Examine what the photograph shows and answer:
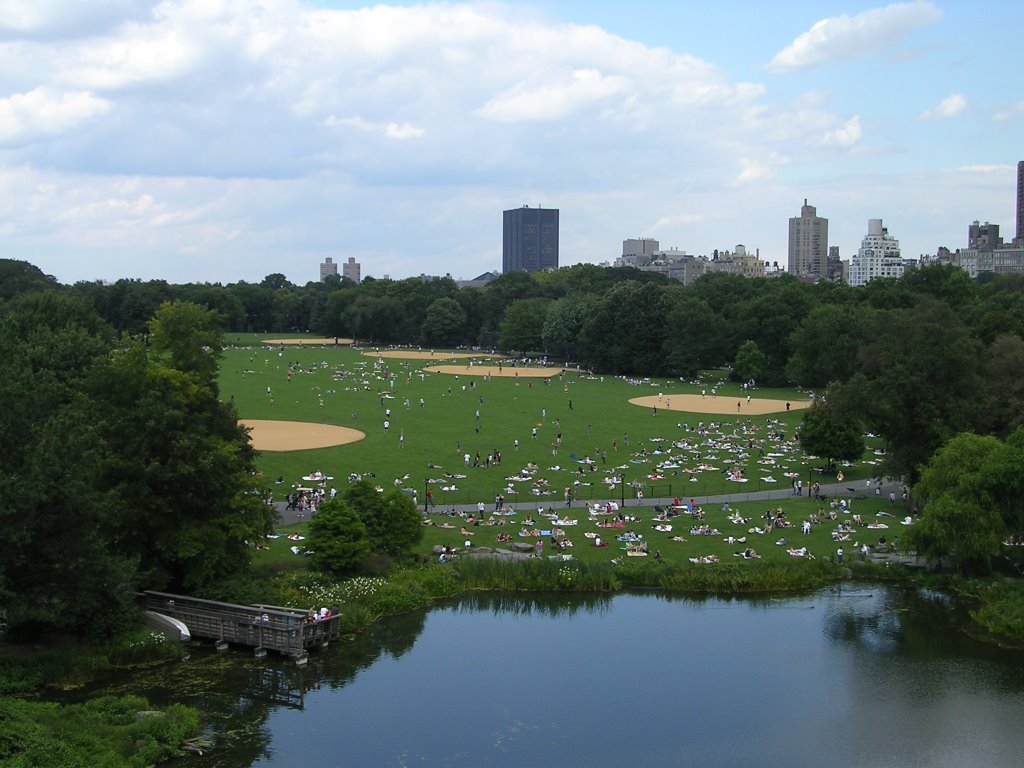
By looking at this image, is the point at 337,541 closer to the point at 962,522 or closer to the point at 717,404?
the point at 962,522

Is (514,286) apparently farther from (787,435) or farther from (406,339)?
(787,435)

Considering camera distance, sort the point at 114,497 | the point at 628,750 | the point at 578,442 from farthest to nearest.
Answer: the point at 578,442 → the point at 114,497 → the point at 628,750

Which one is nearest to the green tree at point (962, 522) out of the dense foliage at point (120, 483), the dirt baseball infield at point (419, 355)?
the dense foliage at point (120, 483)

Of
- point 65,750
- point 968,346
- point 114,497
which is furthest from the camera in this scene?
point 968,346

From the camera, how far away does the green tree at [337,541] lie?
3622 cm

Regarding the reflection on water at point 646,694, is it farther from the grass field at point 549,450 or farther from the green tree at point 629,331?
the green tree at point 629,331

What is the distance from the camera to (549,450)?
6256 cm

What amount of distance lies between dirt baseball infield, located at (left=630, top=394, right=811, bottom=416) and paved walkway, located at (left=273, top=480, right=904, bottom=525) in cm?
2711

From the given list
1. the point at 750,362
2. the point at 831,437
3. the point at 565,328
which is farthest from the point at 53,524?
the point at 565,328

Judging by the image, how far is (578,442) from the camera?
65.6 meters

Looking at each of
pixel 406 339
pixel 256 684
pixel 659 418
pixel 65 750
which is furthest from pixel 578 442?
pixel 406 339

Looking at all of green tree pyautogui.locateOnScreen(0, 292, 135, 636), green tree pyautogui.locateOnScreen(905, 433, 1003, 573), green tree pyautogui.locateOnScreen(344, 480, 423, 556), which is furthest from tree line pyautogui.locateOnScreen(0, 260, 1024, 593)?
green tree pyautogui.locateOnScreen(905, 433, 1003, 573)

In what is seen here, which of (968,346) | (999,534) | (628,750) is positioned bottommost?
(628,750)

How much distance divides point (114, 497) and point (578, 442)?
127 ft
